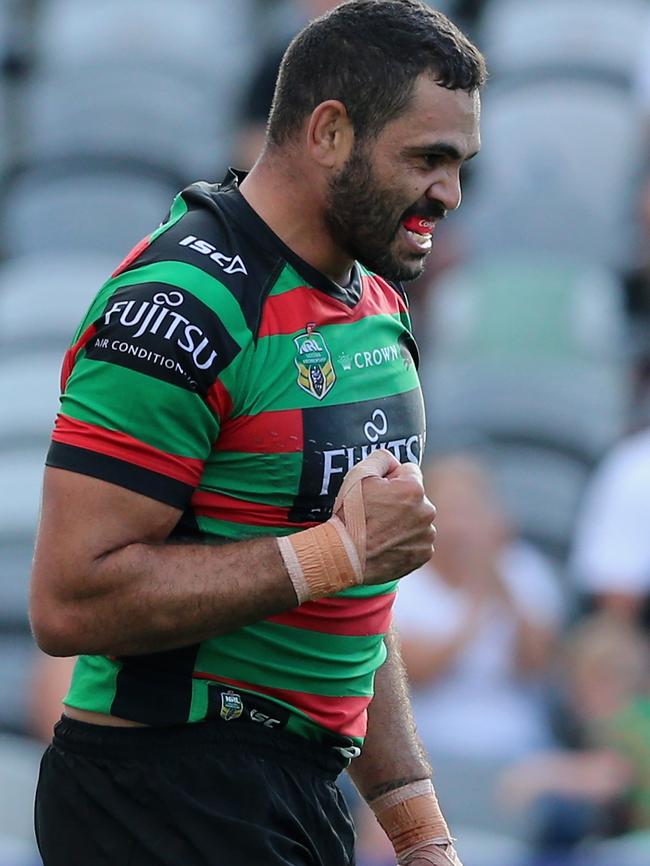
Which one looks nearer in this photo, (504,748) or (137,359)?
(137,359)

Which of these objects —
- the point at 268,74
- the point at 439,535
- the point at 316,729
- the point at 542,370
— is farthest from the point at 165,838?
the point at 268,74

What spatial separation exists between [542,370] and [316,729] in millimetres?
4244

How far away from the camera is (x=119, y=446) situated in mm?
2330

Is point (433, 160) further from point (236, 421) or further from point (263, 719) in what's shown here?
point (263, 719)

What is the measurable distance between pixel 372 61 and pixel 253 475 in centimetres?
65

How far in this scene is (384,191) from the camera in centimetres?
254

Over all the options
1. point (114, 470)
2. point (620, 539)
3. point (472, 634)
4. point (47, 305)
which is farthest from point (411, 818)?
point (47, 305)

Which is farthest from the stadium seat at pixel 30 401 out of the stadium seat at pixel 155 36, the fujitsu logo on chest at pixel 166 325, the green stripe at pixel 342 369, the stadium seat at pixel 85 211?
the fujitsu logo on chest at pixel 166 325

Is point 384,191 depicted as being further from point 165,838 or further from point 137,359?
point 165,838

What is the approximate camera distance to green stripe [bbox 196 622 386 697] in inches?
A: 99.6

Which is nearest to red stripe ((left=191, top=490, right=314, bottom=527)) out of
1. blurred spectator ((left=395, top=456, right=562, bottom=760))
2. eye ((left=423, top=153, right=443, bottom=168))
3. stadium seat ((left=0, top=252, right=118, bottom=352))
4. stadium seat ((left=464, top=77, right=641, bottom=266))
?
eye ((left=423, top=153, right=443, bottom=168))

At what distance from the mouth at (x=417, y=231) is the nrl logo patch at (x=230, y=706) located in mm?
740

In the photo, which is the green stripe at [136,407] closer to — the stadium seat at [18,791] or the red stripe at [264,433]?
the red stripe at [264,433]

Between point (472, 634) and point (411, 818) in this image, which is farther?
point (472, 634)
